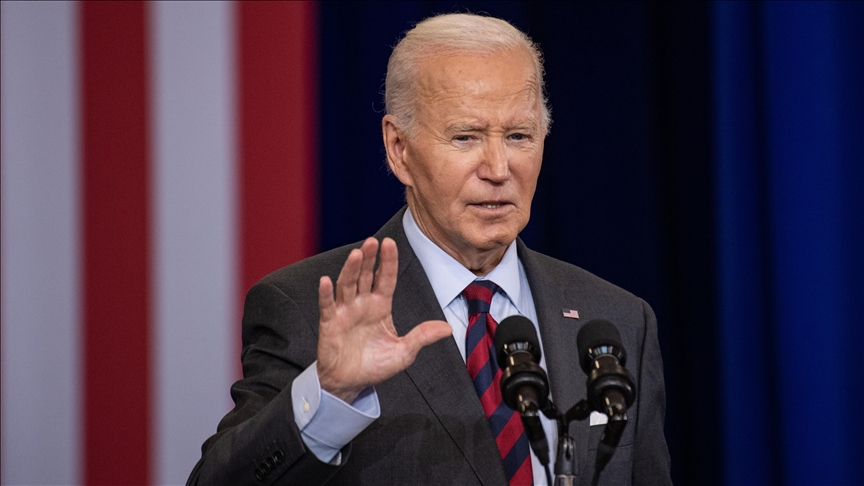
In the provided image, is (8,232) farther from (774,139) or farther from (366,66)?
(774,139)

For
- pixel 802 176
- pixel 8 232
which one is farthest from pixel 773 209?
pixel 8 232

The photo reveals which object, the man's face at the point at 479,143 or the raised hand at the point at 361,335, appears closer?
the raised hand at the point at 361,335

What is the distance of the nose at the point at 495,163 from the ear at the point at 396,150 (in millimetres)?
199

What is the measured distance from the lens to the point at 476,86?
68.6 inches

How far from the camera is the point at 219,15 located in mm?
2938

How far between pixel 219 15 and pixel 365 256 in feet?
6.18

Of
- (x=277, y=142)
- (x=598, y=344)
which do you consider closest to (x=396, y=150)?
(x=598, y=344)

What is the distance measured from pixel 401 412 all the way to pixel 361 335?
0.31 meters

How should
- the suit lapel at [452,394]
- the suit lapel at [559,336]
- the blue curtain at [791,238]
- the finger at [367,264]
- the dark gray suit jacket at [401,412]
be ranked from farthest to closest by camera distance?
the blue curtain at [791,238]
the suit lapel at [559,336]
the suit lapel at [452,394]
the dark gray suit jacket at [401,412]
the finger at [367,264]

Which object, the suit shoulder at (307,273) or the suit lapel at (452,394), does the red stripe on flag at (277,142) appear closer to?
the suit shoulder at (307,273)

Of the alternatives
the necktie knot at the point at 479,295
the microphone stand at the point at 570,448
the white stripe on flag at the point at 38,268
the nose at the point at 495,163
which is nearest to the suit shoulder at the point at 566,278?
the necktie knot at the point at 479,295

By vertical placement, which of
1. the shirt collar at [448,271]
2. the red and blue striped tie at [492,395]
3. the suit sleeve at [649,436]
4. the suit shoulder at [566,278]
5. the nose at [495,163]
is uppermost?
the nose at [495,163]

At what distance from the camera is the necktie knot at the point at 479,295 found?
178 cm

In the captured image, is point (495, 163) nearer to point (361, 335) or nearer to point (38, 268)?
point (361, 335)
